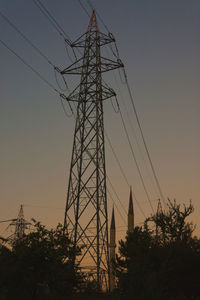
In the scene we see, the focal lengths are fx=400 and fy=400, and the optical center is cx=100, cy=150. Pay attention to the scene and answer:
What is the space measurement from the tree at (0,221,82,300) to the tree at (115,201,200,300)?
4.49 meters

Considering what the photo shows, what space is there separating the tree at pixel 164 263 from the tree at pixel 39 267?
449 centimetres

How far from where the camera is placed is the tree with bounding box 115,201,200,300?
15148 millimetres

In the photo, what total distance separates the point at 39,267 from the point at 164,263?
31.6 feet

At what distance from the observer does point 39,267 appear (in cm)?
3106

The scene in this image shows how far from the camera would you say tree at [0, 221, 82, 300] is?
29.8 meters

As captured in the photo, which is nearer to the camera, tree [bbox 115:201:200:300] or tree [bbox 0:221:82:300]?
tree [bbox 115:201:200:300]

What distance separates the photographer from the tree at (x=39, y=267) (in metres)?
29.8

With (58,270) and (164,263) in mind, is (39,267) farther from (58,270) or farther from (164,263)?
(164,263)

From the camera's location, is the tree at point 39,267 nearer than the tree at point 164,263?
No

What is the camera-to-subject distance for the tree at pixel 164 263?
49.7 ft

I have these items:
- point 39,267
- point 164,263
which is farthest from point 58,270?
point 164,263

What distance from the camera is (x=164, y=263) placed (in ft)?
99.1

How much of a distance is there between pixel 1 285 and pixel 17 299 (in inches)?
63.1

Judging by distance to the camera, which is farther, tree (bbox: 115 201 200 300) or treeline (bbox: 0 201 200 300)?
treeline (bbox: 0 201 200 300)
